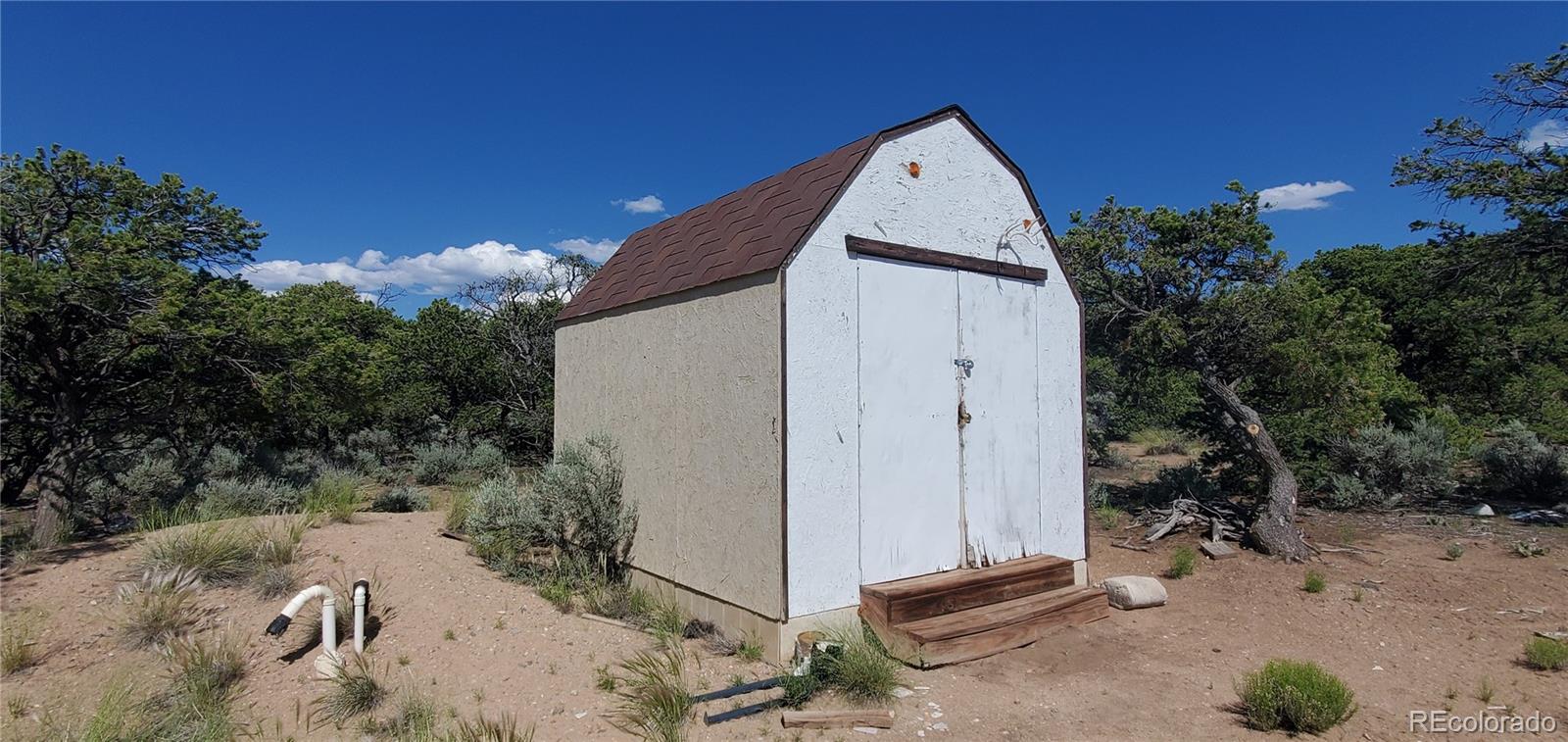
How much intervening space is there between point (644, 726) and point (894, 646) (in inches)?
74.9

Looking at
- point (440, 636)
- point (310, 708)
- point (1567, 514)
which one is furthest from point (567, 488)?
point (1567, 514)

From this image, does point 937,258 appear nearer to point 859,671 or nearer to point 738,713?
point 859,671

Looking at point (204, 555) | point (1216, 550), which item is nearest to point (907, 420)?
point (1216, 550)

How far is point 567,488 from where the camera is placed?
7.25m

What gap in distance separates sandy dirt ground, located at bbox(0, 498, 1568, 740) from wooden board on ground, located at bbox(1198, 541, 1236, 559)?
63cm

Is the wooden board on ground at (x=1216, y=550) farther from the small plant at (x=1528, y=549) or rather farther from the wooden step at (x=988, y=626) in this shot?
the wooden step at (x=988, y=626)

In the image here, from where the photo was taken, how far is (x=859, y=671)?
4859mm

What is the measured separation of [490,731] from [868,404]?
Result: 11.2 feet

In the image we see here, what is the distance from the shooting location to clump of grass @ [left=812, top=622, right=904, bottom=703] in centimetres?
479

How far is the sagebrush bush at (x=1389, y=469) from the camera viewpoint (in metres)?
11.0

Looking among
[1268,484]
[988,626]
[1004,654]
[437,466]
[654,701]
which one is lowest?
[1004,654]

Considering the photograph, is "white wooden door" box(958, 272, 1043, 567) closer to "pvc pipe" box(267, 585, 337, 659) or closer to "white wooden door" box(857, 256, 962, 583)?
"white wooden door" box(857, 256, 962, 583)

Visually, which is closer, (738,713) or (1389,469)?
(738,713)

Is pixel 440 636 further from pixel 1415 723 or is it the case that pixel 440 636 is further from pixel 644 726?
pixel 1415 723
